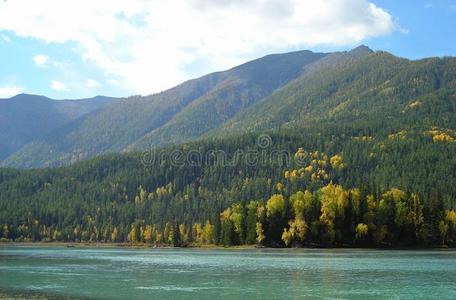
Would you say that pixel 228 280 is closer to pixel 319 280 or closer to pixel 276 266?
pixel 319 280

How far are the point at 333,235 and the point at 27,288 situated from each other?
115989 millimetres

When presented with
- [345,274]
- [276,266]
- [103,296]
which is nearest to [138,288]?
[103,296]

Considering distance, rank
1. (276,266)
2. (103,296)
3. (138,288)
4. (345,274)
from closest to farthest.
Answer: (103,296) → (138,288) → (345,274) → (276,266)

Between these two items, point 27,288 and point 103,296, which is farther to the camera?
point 27,288

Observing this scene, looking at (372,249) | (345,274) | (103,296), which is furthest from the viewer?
(372,249)

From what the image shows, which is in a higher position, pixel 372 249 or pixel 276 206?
pixel 276 206

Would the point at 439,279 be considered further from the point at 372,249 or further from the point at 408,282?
the point at 372,249

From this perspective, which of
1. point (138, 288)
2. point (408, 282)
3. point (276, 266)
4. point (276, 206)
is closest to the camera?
point (138, 288)

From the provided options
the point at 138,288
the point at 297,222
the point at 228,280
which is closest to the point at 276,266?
the point at 228,280

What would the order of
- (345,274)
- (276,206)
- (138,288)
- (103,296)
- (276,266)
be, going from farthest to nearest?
(276,206) < (276,266) < (345,274) < (138,288) < (103,296)

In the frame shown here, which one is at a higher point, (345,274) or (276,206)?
→ (276,206)

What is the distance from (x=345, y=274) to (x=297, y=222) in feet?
291

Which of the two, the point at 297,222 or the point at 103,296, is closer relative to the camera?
the point at 103,296

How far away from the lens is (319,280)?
84062 mm
